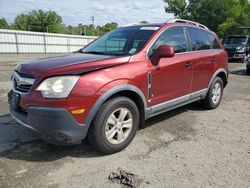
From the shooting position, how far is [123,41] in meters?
4.47

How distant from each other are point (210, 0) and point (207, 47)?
1691 inches

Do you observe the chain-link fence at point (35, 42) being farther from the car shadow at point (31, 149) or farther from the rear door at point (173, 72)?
the rear door at point (173, 72)

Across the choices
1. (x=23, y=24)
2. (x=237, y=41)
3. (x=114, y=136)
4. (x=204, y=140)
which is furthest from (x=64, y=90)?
(x=23, y=24)

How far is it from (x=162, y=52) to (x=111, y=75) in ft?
3.01

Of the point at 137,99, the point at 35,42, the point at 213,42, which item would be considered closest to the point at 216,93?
the point at 213,42

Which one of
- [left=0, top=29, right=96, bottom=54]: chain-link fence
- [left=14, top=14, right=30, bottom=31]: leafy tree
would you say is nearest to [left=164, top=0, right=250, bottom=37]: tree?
[left=0, top=29, right=96, bottom=54]: chain-link fence

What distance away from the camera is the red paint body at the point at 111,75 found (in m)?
3.21

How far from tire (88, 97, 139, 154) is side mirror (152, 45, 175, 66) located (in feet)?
2.51

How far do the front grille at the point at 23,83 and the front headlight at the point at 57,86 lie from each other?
9.0 inches

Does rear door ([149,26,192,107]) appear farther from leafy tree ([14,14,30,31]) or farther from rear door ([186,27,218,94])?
leafy tree ([14,14,30,31])

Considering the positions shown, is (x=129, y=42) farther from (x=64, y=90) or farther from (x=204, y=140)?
(x=204, y=140)

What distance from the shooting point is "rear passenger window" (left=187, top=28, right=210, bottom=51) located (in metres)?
5.14

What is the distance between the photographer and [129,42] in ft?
14.3

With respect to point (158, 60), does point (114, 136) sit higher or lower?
lower
